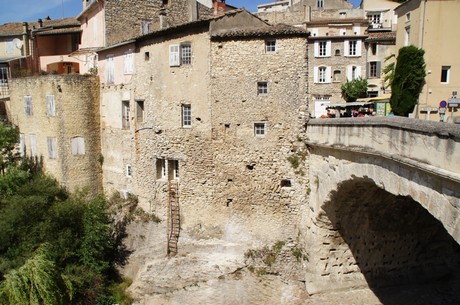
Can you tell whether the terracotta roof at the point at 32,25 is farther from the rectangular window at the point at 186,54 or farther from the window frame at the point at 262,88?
the window frame at the point at 262,88

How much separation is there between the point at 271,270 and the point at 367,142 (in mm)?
7961

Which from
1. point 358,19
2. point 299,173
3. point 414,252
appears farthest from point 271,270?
point 358,19

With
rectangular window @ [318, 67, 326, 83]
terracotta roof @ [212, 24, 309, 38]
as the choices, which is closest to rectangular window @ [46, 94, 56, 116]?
terracotta roof @ [212, 24, 309, 38]

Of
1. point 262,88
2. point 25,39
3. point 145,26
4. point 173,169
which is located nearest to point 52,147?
point 173,169

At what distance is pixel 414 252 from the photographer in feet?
57.0

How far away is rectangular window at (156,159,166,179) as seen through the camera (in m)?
19.4

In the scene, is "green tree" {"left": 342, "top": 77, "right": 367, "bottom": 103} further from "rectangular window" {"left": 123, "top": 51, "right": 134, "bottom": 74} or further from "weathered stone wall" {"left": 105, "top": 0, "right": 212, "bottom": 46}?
"rectangular window" {"left": 123, "top": 51, "right": 134, "bottom": 74}

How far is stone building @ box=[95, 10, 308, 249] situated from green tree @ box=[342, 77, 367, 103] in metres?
14.9

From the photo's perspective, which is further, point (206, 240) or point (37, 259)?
point (206, 240)

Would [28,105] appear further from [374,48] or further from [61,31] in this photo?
[374,48]

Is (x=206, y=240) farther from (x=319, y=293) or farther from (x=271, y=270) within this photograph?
(x=319, y=293)

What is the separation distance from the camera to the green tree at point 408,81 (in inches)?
807

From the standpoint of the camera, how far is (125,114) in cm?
2117

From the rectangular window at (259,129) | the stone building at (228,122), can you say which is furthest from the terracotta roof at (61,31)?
the rectangular window at (259,129)
